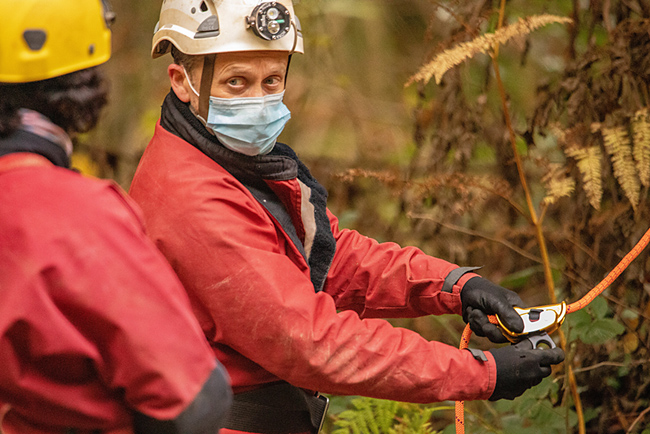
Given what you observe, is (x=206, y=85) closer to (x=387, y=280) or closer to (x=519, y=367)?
(x=387, y=280)

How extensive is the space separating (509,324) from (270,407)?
90cm

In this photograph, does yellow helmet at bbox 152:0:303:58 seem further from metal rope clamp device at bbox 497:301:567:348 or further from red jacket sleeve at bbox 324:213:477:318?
metal rope clamp device at bbox 497:301:567:348

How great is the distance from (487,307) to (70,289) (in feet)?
5.26

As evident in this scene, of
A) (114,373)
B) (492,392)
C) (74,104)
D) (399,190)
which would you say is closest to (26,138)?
(74,104)

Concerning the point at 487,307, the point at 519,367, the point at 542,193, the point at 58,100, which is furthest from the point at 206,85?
the point at 542,193

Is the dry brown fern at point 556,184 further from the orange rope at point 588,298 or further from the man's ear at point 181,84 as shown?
the man's ear at point 181,84

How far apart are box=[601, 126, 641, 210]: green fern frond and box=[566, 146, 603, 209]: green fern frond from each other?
2.6 inches

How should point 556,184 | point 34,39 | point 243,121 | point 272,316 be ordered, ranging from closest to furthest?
point 34,39 < point 272,316 < point 243,121 < point 556,184

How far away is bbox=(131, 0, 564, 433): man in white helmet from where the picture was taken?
2010mm

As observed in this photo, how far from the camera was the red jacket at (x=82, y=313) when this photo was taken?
1331 millimetres

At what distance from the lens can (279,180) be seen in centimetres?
234

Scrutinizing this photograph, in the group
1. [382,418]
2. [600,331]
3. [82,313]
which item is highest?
[82,313]

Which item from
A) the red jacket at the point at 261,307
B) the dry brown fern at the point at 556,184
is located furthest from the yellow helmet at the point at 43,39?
the dry brown fern at the point at 556,184

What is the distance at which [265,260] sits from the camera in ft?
6.64
